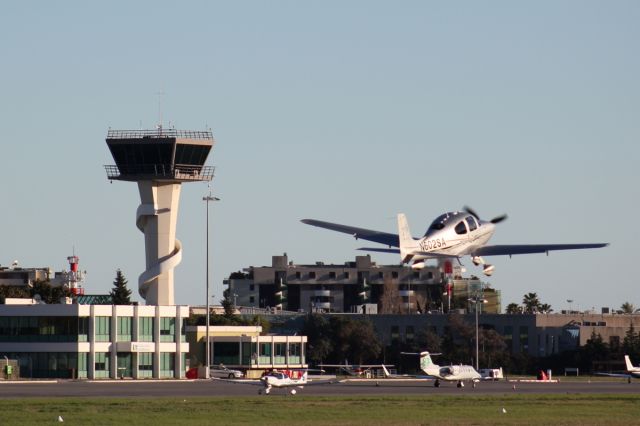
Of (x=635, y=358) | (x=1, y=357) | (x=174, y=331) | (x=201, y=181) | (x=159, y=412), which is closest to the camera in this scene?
(x=159, y=412)

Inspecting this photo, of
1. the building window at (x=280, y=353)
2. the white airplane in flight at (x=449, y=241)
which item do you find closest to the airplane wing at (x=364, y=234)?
the white airplane in flight at (x=449, y=241)

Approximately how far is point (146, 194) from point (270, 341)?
64.1 feet

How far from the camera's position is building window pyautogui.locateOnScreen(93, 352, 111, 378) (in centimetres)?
13288

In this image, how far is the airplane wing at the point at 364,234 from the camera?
4486 inches

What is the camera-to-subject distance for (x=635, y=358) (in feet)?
571

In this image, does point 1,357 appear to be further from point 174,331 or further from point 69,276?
point 69,276

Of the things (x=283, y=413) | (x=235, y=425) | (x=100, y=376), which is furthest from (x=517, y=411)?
(x=100, y=376)

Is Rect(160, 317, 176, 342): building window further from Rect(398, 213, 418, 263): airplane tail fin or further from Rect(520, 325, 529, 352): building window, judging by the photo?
Rect(520, 325, 529, 352): building window

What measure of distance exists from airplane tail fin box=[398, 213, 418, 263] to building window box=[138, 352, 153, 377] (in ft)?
131

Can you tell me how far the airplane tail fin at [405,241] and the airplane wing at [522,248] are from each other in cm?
997

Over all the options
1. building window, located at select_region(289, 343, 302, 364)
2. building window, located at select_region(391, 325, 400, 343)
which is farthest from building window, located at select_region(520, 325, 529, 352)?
building window, located at select_region(289, 343, 302, 364)

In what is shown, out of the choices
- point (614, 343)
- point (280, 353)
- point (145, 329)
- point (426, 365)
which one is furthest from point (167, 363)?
point (614, 343)

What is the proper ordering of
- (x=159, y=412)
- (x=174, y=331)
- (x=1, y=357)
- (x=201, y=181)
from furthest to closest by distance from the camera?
(x=201, y=181)
(x=174, y=331)
(x=1, y=357)
(x=159, y=412)

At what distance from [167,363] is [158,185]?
1885 cm
